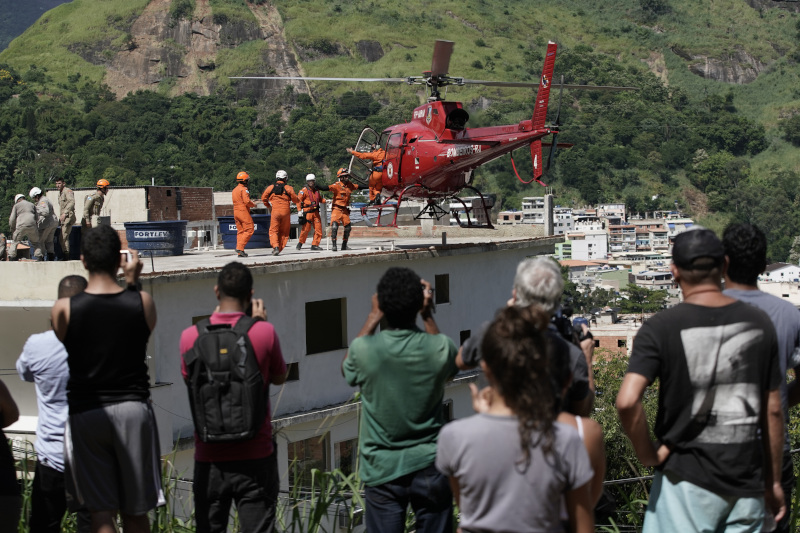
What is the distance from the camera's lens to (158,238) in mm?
19109

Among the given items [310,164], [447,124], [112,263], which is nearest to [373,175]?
[447,124]

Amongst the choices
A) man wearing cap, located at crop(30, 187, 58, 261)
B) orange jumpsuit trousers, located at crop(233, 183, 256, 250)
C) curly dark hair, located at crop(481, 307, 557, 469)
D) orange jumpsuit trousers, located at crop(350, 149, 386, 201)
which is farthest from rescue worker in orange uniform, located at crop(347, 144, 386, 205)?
curly dark hair, located at crop(481, 307, 557, 469)

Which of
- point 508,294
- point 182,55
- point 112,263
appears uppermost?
point 182,55

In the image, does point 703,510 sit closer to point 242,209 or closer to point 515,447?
point 515,447

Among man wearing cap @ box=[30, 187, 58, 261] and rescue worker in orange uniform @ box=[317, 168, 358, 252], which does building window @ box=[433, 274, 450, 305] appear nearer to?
rescue worker in orange uniform @ box=[317, 168, 358, 252]

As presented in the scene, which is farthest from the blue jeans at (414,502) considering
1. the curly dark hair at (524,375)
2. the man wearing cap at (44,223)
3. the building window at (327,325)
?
the man wearing cap at (44,223)

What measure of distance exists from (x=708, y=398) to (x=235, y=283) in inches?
95.9

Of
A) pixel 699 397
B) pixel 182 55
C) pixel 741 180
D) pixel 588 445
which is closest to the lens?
pixel 588 445

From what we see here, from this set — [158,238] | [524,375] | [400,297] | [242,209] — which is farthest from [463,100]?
[524,375]

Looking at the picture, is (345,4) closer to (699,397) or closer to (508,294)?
(508,294)

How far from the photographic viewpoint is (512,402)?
12.0ft

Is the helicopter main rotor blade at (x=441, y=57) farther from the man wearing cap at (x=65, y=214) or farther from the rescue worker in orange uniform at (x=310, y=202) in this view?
the man wearing cap at (x=65, y=214)

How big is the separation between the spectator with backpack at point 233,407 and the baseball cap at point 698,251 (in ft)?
6.81

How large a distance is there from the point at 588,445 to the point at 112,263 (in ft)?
8.44
